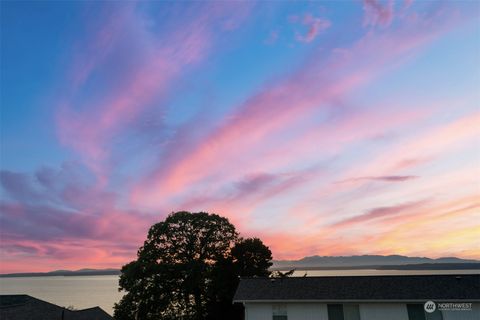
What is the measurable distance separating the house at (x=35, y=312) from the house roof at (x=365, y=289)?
18.6 metres

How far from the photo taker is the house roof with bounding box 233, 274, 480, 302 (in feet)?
93.1

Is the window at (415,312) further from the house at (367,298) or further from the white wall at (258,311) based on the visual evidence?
the white wall at (258,311)

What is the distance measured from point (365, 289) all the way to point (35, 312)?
31.9 meters

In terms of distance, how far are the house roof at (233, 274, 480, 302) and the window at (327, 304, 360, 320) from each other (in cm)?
80

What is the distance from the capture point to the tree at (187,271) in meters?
42.3

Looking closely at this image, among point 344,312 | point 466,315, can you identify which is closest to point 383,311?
point 344,312

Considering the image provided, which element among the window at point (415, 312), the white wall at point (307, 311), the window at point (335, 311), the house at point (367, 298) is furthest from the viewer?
the white wall at point (307, 311)

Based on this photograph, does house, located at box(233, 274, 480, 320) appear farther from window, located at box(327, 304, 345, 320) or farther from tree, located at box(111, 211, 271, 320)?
tree, located at box(111, 211, 271, 320)

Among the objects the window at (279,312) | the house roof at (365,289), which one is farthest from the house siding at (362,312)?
the house roof at (365,289)

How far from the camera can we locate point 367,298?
2894cm

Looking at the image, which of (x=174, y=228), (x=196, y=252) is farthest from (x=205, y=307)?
(x=174, y=228)

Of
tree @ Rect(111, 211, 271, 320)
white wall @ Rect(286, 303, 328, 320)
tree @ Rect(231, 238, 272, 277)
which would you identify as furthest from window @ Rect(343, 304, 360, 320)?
tree @ Rect(231, 238, 272, 277)

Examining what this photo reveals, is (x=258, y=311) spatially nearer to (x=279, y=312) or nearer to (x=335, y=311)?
(x=279, y=312)

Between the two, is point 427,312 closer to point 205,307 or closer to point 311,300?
point 311,300
